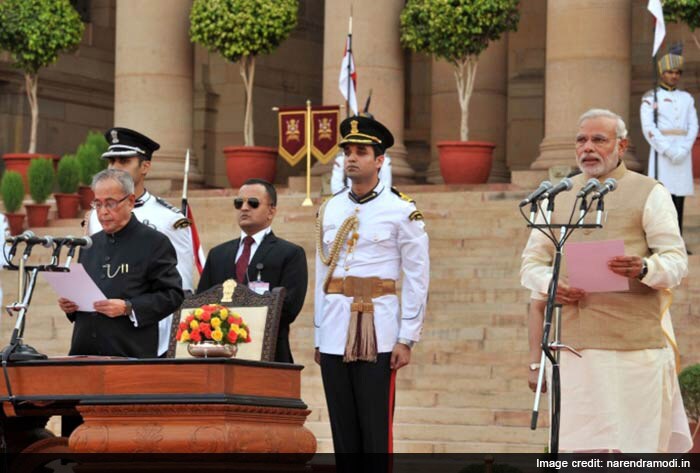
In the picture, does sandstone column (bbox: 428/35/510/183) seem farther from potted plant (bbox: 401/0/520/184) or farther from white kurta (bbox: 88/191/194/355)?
white kurta (bbox: 88/191/194/355)

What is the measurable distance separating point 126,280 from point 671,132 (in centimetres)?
999

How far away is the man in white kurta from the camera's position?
891 cm

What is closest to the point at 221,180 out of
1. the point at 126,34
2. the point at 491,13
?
the point at 126,34

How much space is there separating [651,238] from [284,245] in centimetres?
269

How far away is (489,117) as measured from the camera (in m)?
25.7

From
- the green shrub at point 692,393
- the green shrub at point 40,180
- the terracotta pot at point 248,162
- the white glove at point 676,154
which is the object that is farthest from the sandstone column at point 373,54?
the green shrub at point 692,393

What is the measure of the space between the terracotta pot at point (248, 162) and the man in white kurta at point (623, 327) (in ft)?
49.6

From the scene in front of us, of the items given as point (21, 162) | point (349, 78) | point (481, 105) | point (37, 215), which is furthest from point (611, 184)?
point (21, 162)

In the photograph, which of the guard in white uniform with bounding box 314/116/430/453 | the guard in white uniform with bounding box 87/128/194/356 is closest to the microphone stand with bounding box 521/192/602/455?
the guard in white uniform with bounding box 314/116/430/453

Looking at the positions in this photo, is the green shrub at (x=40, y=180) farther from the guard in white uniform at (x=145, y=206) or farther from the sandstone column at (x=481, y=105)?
the guard in white uniform at (x=145, y=206)

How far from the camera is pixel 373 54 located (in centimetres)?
2309

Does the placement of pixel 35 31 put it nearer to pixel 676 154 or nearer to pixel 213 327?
pixel 676 154

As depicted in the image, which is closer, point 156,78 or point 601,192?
point 601,192

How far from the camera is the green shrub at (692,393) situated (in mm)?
12805
